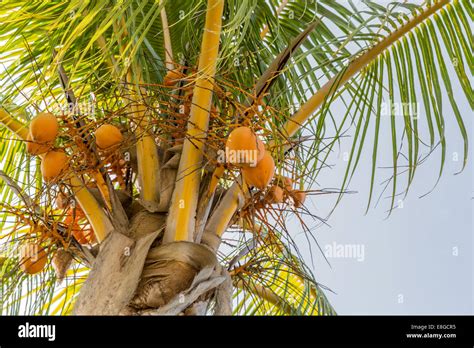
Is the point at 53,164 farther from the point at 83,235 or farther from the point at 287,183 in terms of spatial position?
the point at 287,183

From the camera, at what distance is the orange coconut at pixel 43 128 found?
3.96 feet

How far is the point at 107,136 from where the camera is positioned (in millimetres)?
1261

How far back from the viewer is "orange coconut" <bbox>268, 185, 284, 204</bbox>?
4.26ft

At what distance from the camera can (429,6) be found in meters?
1.45

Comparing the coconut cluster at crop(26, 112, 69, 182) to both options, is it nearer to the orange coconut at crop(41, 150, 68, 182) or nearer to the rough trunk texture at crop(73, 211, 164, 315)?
the orange coconut at crop(41, 150, 68, 182)

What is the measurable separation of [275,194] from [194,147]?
199mm

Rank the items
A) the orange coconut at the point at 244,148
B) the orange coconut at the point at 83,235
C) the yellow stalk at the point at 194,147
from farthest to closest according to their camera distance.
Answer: the orange coconut at the point at 83,235, the yellow stalk at the point at 194,147, the orange coconut at the point at 244,148

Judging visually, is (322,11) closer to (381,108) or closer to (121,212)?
(381,108)

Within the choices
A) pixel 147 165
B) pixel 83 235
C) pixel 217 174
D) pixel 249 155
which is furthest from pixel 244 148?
pixel 83 235

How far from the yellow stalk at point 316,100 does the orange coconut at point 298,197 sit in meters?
0.11

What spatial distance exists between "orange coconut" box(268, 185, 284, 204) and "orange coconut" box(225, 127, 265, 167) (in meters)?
0.22

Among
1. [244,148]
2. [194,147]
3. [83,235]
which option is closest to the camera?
[244,148]

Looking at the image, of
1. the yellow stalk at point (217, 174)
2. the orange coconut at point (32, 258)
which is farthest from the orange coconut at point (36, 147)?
the yellow stalk at point (217, 174)

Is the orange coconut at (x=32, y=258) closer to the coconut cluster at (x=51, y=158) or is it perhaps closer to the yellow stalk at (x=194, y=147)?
the coconut cluster at (x=51, y=158)
